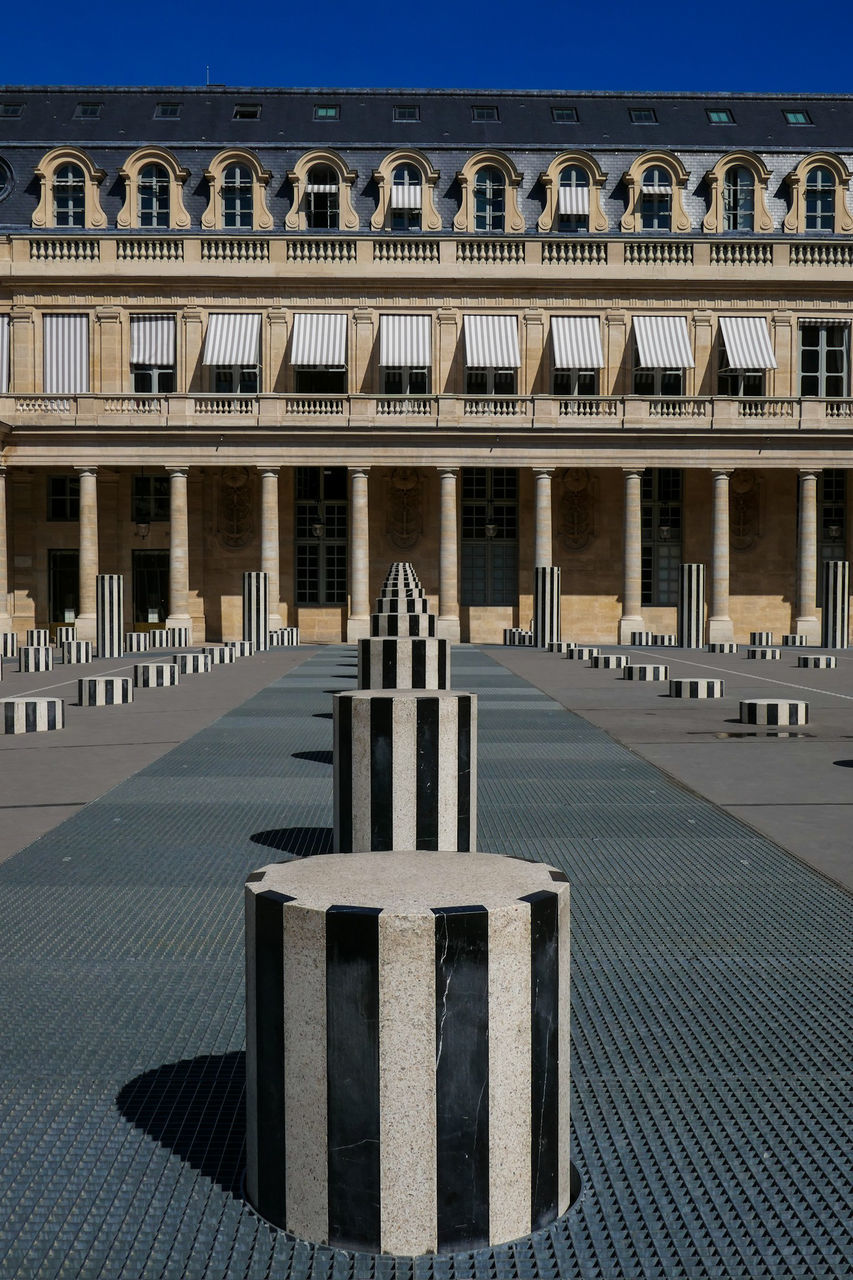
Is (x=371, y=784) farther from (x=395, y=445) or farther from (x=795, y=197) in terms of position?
(x=795, y=197)

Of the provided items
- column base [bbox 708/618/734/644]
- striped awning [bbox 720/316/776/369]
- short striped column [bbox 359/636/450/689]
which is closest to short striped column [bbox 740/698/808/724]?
short striped column [bbox 359/636/450/689]

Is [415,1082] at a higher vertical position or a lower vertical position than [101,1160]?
higher

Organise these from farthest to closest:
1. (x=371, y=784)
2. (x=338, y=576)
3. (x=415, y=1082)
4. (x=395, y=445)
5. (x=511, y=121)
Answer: (x=511, y=121) → (x=338, y=576) → (x=395, y=445) → (x=371, y=784) → (x=415, y=1082)

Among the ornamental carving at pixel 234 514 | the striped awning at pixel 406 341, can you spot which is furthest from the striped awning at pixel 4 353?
the striped awning at pixel 406 341

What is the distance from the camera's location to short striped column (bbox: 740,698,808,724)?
49.7 ft

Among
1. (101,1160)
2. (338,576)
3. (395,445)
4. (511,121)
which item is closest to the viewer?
(101,1160)

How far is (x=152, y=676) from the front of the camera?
21375mm

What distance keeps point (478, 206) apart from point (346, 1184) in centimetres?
4635

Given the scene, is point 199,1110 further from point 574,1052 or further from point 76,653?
point 76,653

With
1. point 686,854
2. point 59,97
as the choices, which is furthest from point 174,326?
point 686,854

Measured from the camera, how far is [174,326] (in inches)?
1757

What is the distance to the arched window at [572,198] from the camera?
151 ft

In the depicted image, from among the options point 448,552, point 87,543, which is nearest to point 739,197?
point 448,552

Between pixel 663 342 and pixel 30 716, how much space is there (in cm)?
3457
